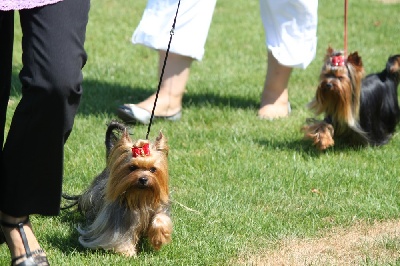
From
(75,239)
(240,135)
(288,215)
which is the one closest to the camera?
(75,239)

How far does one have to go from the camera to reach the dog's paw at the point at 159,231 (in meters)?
4.12

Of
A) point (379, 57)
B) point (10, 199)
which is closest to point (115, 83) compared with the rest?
point (379, 57)

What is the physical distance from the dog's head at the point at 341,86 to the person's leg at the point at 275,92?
866mm

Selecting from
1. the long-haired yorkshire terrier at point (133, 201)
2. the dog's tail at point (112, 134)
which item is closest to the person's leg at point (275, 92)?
the dog's tail at point (112, 134)

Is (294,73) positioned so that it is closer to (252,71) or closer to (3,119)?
(252,71)

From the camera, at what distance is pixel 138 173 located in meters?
4.03

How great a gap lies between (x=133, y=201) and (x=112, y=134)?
55 centimetres

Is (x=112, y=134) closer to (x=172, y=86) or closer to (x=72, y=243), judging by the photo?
(x=72, y=243)

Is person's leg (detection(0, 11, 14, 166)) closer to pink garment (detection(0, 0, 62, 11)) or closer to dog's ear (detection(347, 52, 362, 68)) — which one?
pink garment (detection(0, 0, 62, 11))

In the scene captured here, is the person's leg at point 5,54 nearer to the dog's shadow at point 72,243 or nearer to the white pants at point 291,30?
the dog's shadow at point 72,243

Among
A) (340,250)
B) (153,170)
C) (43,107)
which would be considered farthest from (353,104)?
(43,107)

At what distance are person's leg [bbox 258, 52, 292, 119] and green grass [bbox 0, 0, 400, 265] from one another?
12 cm

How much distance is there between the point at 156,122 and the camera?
682cm

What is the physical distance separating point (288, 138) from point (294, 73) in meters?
2.35
